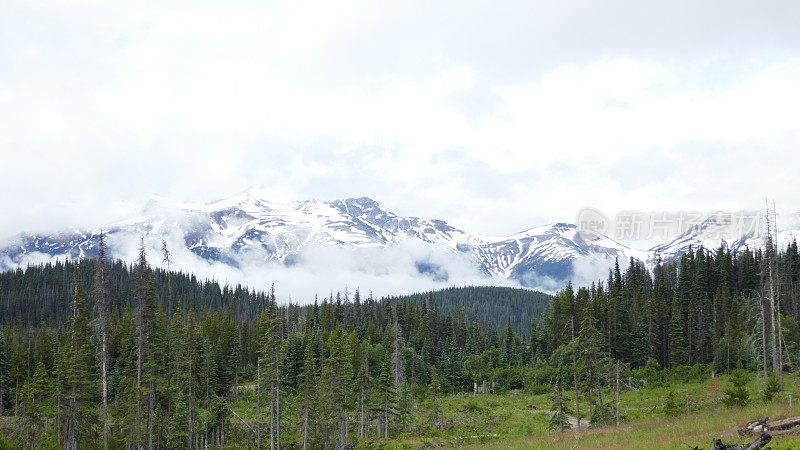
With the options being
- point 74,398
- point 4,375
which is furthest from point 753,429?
point 4,375

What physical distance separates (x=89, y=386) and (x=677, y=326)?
8304 cm

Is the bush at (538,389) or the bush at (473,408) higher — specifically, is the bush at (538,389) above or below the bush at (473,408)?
below

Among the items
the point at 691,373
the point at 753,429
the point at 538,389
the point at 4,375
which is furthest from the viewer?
the point at 538,389

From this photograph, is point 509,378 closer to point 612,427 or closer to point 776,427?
point 612,427

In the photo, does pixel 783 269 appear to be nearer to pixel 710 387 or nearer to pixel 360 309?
pixel 710 387

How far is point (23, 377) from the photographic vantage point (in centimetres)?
9044

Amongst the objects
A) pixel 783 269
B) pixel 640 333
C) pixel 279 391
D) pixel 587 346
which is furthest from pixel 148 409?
pixel 783 269

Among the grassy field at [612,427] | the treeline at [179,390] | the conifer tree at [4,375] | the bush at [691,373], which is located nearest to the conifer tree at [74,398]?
the treeline at [179,390]

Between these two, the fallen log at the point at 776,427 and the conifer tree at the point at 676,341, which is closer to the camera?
the fallen log at the point at 776,427

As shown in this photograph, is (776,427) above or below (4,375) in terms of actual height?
above

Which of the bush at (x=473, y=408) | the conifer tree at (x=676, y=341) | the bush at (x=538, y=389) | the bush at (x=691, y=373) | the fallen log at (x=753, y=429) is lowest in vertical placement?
the bush at (x=538, y=389)

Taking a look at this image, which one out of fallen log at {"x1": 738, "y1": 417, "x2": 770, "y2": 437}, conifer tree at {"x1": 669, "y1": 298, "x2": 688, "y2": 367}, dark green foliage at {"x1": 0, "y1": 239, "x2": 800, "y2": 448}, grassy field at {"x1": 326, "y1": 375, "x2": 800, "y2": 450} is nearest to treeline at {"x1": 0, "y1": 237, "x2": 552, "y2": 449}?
dark green foliage at {"x1": 0, "y1": 239, "x2": 800, "y2": 448}

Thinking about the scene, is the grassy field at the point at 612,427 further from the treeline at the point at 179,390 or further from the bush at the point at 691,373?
the treeline at the point at 179,390

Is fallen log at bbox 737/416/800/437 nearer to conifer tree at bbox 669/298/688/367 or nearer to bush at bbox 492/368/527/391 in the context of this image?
conifer tree at bbox 669/298/688/367
